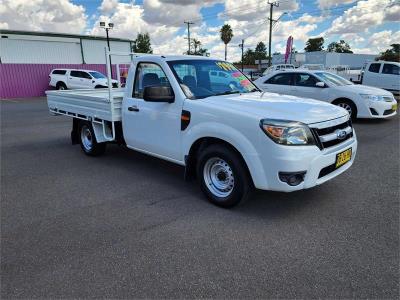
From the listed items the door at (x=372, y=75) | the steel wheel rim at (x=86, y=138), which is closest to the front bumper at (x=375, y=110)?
the door at (x=372, y=75)

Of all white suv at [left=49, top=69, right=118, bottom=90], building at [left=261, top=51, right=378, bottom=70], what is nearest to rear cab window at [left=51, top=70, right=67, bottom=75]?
white suv at [left=49, top=69, right=118, bottom=90]

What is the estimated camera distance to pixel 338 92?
10.0 metres

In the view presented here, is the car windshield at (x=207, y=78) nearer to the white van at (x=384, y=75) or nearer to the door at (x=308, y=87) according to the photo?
the door at (x=308, y=87)

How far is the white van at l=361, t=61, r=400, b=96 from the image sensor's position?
1503cm

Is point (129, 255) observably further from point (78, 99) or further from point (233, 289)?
point (78, 99)

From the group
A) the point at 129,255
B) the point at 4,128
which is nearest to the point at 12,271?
the point at 129,255

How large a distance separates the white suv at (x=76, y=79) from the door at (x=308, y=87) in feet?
50.1

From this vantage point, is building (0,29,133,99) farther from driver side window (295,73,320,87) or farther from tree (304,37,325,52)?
tree (304,37,325,52)

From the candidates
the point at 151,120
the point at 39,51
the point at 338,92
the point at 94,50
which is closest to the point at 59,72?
the point at 39,51

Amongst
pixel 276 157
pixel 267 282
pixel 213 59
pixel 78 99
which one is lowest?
pixel 267 282

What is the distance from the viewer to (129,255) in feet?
10.2

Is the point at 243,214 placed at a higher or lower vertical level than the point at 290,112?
lower

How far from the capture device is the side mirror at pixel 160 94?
4.24 m

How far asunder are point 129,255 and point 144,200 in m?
1.34
